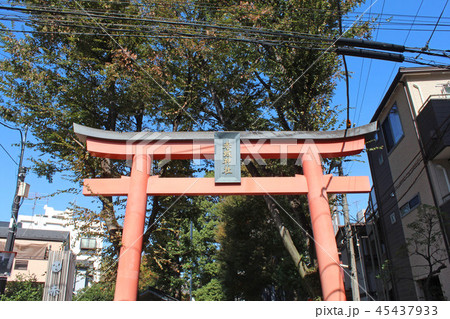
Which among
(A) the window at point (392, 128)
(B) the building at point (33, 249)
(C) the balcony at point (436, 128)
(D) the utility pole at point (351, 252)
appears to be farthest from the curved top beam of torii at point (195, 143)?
(B) the building at point (33, 249)

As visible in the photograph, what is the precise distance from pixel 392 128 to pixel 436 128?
369cm

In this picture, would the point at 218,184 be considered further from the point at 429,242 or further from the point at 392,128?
the point at 392,128

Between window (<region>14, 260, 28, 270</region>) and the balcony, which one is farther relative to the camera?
window (<region>14, 260, 28, 270</region>)

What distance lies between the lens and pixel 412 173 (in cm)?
1303

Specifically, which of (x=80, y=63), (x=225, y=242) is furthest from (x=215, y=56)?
(x=225, y=242)

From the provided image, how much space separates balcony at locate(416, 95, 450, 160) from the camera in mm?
10805

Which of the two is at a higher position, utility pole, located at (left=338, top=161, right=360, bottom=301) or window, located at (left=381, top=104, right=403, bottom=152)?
window, located at (left=381, top=104, right=403, bottom=152)

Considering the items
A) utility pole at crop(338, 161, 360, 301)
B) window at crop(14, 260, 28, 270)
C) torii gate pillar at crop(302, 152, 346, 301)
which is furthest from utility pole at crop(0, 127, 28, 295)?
window at crop(14, 260, 28, 270)

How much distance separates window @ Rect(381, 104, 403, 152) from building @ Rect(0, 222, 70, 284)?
70.1 ft

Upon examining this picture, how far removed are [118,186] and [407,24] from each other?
7917 millimetres

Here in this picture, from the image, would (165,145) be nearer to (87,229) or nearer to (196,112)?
(87,229)

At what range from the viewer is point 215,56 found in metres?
11.8

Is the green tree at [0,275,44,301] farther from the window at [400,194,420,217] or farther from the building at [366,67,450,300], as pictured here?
the window at [400,194,420,217]
